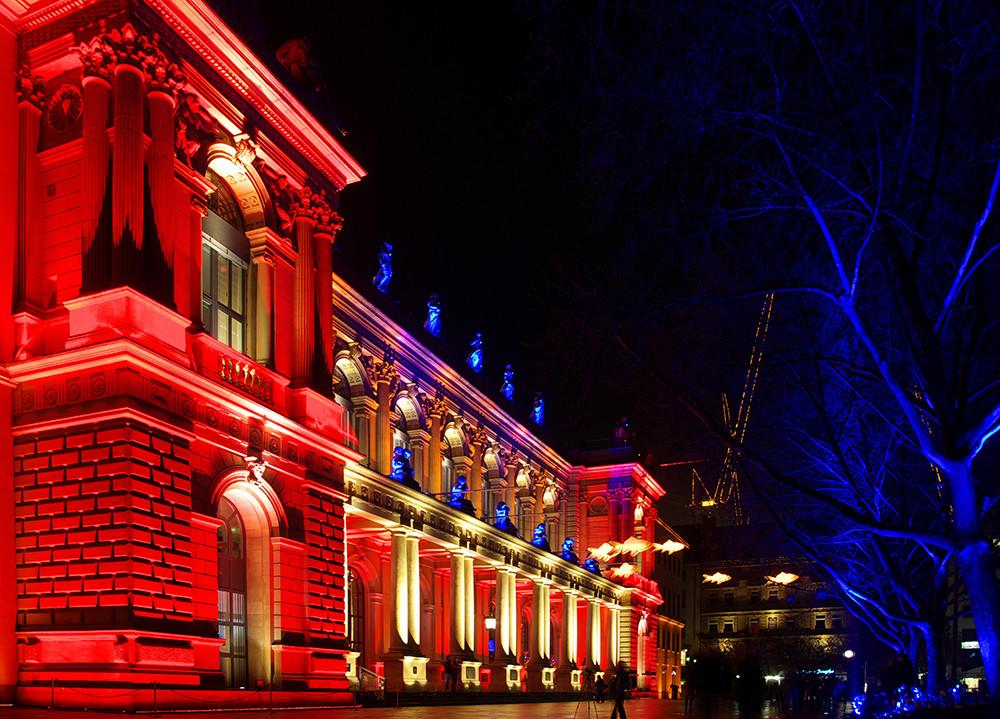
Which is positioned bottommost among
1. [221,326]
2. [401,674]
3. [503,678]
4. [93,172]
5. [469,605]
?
[503,678]

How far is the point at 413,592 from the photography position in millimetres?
34594

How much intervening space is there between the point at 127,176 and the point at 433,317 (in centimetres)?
2371

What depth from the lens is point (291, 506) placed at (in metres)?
23.1

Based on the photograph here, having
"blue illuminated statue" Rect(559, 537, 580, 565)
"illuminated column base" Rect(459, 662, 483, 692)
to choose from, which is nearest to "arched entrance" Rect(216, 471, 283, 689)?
"illuminated column base" Rect(459, 662, 483, 692)

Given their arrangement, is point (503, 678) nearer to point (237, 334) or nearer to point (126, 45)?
point (237, 334)

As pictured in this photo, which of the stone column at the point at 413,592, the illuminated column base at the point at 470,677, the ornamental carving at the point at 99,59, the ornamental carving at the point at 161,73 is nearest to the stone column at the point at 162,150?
the ornamental carving at the point at 161,73

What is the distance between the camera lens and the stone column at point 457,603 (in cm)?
3919

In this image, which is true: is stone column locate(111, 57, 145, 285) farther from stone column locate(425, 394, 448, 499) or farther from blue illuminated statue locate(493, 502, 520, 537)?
blue illuminated statue locate(493, 502, 520, 537)

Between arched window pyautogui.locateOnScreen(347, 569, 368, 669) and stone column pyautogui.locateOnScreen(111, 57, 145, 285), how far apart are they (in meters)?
17.8

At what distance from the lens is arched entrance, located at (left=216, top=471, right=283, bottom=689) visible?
21547 millimetres

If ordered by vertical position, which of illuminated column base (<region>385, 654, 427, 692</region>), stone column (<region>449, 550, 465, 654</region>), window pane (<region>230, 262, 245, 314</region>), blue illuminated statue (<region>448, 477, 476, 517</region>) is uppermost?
window pane (<region>230, 262, 245, 314</region>)

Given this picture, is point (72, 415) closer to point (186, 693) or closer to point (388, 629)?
point (186, 693)

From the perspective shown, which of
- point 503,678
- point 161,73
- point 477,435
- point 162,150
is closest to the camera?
point 162,150

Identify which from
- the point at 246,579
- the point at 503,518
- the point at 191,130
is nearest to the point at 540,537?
the point at 503,518
